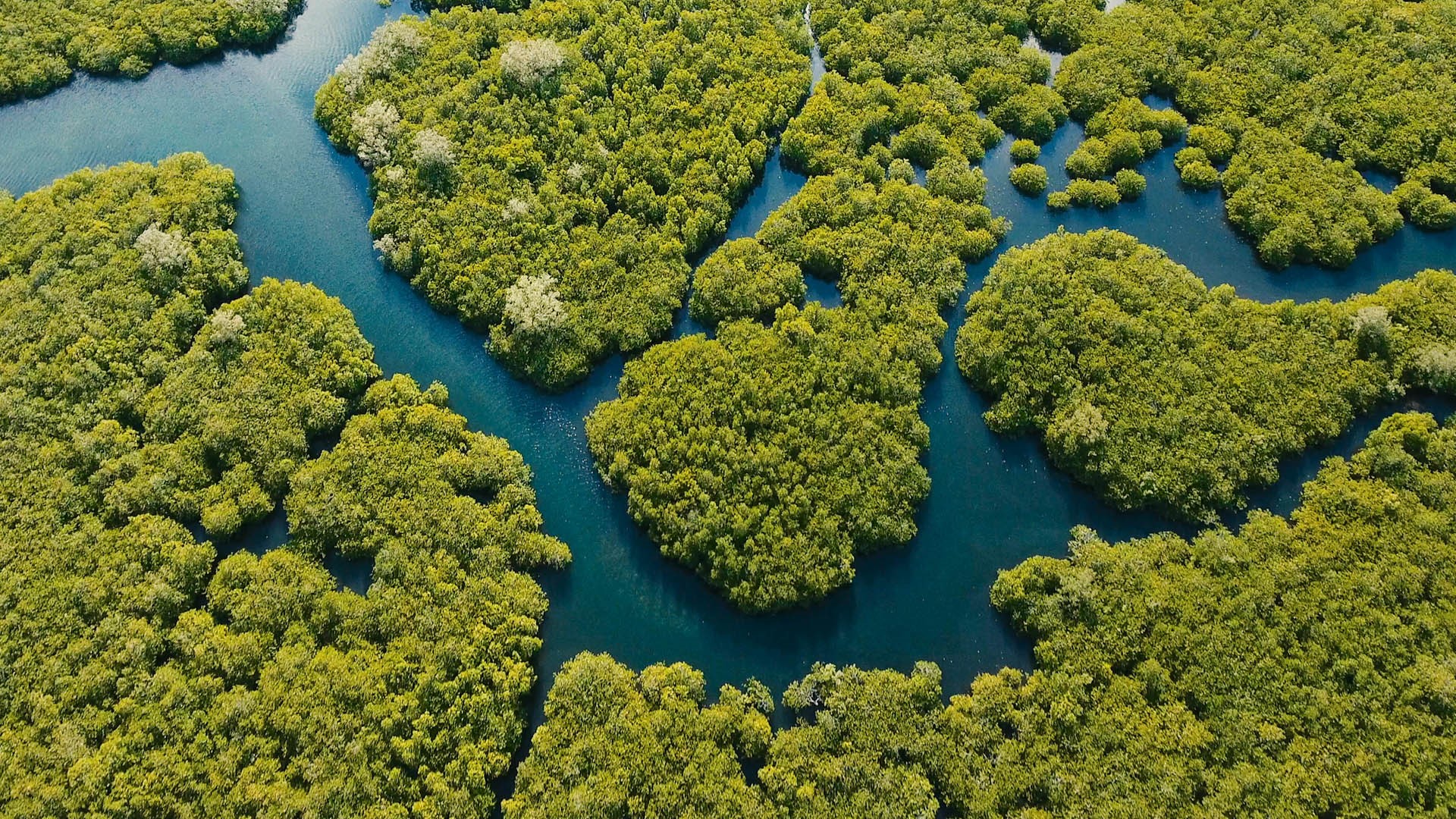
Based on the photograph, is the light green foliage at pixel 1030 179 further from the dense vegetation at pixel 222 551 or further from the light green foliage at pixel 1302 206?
the dense vegetation at pixel 222 551

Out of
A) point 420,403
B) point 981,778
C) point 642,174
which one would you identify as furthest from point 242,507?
point 981,778

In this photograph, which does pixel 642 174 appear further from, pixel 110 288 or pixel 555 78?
pixel 110 288

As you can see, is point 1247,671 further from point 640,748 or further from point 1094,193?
point 1094,193

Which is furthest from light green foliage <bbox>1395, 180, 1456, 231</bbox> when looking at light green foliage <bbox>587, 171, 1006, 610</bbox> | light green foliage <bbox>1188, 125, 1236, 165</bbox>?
light green foliage <bbox>587, 171, 1006, 610</bbox>

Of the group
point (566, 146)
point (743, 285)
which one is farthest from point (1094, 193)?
point (566, 146)

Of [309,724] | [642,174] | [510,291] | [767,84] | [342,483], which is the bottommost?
[309,724]

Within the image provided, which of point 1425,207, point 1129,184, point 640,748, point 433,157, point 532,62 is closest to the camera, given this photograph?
point 640,748

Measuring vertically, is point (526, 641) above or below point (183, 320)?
below

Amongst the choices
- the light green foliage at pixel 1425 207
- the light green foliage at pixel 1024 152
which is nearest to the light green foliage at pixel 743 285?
the light green foliage at pixel 1024 152
